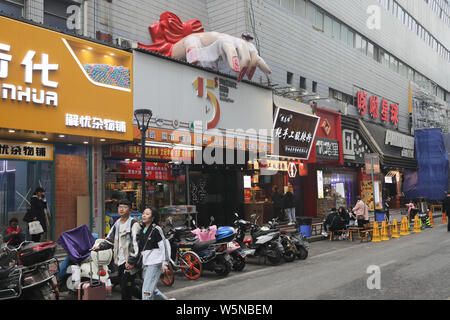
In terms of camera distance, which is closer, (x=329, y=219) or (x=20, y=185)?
(x=20, y=185)

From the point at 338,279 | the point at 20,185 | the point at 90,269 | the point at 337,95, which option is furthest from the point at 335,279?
the point at 337,95

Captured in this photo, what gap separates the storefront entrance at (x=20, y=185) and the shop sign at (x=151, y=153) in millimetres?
2477

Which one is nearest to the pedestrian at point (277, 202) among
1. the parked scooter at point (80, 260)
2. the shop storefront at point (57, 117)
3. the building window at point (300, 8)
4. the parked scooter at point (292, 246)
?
the parked scooter at point (292, 246)

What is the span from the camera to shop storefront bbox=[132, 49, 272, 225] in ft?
51.7

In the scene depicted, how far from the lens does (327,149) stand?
2553 centimetres

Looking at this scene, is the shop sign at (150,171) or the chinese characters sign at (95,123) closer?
the chinese characters sign at (95,123)

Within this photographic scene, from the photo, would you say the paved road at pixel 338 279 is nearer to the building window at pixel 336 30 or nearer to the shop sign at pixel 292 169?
the shop sign at pixel 292 169

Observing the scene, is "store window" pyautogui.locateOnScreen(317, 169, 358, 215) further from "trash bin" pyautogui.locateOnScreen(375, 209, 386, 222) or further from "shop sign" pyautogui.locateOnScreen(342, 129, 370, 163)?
"trash bin" pyautogui.locateOnScreen(375, 209, 386, 222)

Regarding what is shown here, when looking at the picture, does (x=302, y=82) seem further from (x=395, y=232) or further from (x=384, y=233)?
(x=384, y=233)

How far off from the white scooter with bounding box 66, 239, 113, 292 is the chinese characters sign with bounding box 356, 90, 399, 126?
26563 mm

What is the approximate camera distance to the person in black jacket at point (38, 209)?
12.2 metres

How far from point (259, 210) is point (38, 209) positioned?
1183 centimetres
